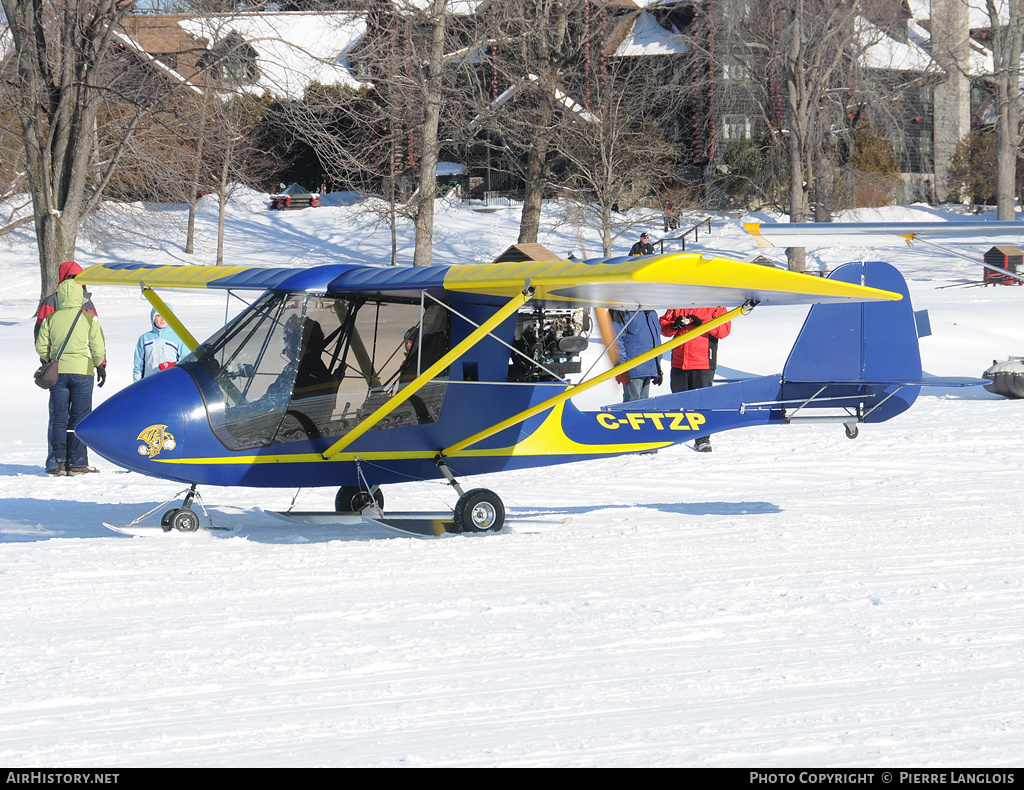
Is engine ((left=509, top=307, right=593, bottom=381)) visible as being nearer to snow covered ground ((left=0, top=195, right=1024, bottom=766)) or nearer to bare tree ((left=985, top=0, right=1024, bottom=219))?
snow covered ground ((left=0, top=195, right=1024, bottom=766))

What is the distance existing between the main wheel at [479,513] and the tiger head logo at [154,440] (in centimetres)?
208

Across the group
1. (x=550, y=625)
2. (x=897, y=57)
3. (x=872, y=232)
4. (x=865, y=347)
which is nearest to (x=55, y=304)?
(x=550, y=625)

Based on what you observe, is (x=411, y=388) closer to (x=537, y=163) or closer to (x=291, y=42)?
(x=291, y=42)

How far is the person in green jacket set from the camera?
1048 cm

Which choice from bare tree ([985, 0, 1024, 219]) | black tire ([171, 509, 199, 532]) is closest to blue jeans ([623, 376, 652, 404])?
black tire ([171, 509, 199, 532])

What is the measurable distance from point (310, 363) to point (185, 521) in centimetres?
145

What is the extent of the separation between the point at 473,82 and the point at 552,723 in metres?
27.3

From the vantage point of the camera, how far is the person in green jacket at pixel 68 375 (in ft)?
34.4

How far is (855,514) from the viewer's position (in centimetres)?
852

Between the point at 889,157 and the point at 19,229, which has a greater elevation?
the point at 889,157

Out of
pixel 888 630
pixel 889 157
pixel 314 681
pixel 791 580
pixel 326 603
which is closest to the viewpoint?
pixel 314 681
